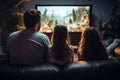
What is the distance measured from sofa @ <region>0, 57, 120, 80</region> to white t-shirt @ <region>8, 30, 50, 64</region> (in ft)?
1.33

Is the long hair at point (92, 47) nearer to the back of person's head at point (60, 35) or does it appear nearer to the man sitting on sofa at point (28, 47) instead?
the back of person's head at point (60, 35)

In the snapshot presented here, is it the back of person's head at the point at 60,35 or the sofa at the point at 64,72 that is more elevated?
the back of person's head at the point at 60,35

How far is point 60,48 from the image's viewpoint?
244 centimetres

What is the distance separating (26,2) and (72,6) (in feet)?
3.60

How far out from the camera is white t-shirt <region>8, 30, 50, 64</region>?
7.74 ft

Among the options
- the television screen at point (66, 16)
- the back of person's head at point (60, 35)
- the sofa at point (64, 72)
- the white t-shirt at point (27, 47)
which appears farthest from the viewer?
the television screen at point (66, 16)

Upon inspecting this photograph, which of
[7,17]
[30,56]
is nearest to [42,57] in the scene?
[30,56]

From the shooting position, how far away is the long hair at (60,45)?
2396mm

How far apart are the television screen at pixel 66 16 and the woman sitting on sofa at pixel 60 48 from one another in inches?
130

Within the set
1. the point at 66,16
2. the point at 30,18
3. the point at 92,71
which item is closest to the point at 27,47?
the point at 30,18

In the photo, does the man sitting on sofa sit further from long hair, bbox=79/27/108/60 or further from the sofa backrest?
the sofa backrest

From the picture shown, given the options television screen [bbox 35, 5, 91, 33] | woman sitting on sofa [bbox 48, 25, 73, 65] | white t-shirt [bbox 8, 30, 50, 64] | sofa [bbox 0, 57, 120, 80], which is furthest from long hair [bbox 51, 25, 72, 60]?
television screen [bbox 35, 5, 91, 33]

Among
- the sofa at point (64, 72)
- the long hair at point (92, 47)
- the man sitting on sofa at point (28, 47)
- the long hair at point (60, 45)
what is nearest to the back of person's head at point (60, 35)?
the long hair at point (60, 45)

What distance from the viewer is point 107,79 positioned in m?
1.95
